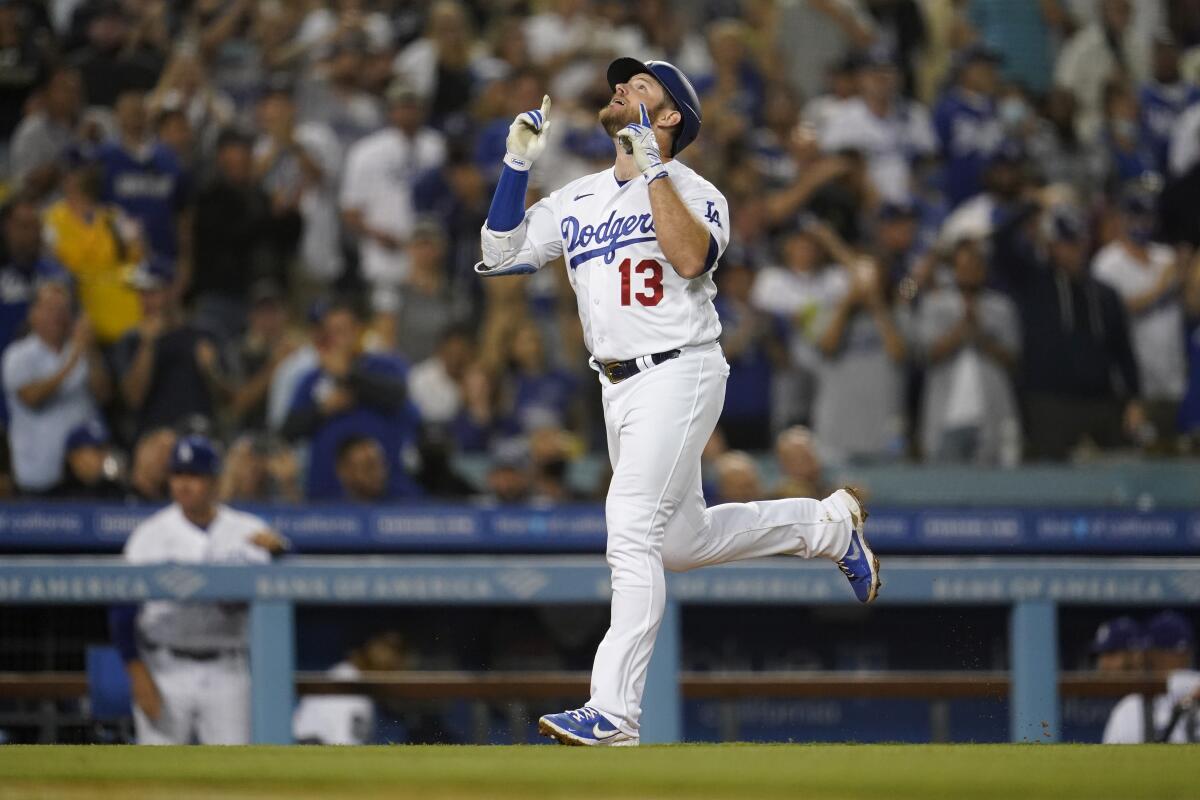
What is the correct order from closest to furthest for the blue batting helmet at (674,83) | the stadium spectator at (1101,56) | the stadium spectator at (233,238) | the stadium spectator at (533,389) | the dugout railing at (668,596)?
1. the blue batting helmet at (674,83)
2. the dugout railing at (668,596)
3. the stadium spectator at (533,389)
4. the stadium spectator at (233,238)
5. the stadium spectator at (1101,56)

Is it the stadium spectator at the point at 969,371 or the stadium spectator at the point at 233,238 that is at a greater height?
the stadium spectator at the point at 233,238

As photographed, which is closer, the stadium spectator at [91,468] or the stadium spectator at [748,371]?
the stadium spectator at [91,468]

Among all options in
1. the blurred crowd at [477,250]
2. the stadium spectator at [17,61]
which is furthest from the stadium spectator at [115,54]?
the stadium spectator at [17,61]

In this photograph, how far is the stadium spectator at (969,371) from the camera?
29.4 feet

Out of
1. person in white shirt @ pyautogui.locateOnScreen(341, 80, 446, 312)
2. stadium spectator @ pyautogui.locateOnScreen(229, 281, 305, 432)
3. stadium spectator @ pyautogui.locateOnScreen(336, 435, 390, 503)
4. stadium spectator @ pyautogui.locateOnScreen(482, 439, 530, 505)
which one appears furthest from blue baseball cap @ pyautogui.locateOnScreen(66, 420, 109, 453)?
person in white shirt @ pyautogui.locateOnScreen(341, 80, 446, 312)

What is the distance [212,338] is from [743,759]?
533 centimetres

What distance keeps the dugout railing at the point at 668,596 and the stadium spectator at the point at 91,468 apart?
119 centimetres

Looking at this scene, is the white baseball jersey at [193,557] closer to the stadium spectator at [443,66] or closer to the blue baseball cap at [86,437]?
the blue baseball cap at [86,437]

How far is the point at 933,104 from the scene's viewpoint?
1112 cm

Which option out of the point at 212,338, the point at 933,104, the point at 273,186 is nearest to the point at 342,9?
the point at 273,186

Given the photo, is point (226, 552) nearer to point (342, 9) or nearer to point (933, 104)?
point (342, 9)

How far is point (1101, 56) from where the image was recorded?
11.5m

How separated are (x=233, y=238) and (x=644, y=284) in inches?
197

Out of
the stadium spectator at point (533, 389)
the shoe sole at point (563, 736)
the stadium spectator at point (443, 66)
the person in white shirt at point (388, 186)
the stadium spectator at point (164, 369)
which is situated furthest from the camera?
the stadium spectator at point (443, 66)
